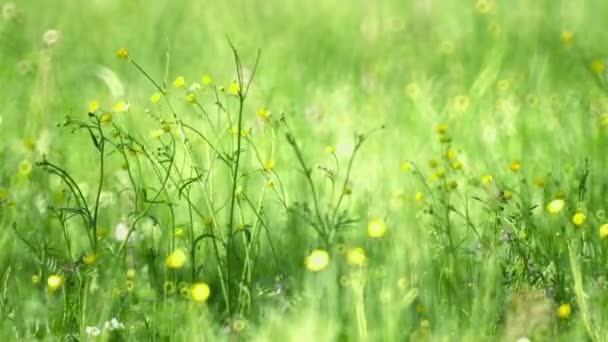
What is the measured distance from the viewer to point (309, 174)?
2457mm

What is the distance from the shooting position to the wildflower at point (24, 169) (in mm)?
3008

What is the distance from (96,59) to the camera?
16.9ft

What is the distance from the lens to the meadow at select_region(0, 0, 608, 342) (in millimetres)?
2266

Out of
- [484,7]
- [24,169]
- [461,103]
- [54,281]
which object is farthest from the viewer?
[484,7]

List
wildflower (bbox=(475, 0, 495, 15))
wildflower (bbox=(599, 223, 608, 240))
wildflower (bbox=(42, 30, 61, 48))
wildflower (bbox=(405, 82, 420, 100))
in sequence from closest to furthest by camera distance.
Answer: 1. wildflower (bbox=(599, 223, 608, 240))
2. wildflower (bbox=(42, 30, 61, 48))
3. wildflower (bbox=(405, 82, 420, 100))
4. wildflower (bbox=(475, 0, 495, 15))

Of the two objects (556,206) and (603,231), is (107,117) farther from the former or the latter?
(603,231)

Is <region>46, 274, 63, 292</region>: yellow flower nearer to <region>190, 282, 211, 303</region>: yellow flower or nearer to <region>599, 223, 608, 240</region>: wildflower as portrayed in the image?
<region>190, 282, 211, 303</region>: yellow flower

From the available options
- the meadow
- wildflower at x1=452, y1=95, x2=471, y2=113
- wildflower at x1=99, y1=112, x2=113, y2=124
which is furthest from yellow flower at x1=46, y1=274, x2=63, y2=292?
wildflower at x1=452, y1=95, x2=471, y2=113

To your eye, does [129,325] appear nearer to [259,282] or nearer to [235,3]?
[259,282]

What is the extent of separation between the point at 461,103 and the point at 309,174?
1.86m

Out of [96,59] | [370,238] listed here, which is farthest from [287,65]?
[370,238]

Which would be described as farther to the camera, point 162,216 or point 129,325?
point 162,216

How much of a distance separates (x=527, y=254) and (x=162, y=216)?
3.64ft

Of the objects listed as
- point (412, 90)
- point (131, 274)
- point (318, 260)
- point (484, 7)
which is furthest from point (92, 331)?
point (484, 7)
